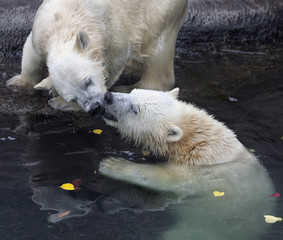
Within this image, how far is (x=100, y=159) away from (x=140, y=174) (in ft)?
1.55

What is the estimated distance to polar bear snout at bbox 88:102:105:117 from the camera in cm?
438

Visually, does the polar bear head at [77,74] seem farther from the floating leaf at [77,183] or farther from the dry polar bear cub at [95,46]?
the floating leaf at [77,183]

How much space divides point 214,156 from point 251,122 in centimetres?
105

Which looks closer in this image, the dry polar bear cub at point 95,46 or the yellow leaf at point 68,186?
the yellow leaf at point 68,186

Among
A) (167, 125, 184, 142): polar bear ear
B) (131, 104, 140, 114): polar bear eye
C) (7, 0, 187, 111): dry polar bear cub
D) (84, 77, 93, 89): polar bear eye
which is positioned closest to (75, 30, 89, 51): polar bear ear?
(7, 0, 187, 111): dry polar bear cub

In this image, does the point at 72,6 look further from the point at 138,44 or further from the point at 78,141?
the point at 78,141

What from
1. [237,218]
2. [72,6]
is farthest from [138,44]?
[237,218]

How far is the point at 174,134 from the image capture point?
441 cm

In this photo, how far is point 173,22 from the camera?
5.51 m

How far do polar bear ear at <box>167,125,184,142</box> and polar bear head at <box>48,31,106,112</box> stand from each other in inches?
27.6

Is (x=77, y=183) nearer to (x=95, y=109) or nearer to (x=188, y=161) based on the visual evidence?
(x=95, y=109)

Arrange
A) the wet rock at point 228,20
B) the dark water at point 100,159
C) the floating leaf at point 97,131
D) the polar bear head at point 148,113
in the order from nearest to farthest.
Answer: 1. the dark water at point 100,159
2. the polar bear head at point 148,113
3. the floating leaf at point 97,131
4. the wet rock at point 228,20

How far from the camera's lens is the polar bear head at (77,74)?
4.34 meters

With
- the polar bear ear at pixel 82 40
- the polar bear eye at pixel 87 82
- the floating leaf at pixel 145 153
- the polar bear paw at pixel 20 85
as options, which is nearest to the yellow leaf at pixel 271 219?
the floating leaf at pixel 145 153
